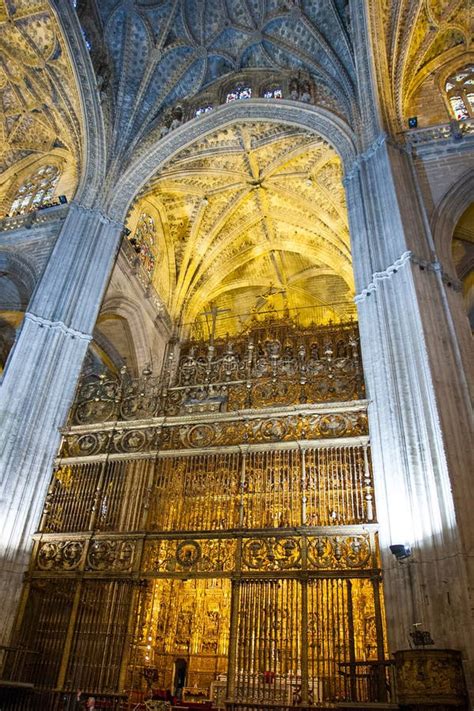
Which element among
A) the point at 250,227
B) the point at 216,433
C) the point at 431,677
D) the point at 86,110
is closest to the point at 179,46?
the point at 86,110

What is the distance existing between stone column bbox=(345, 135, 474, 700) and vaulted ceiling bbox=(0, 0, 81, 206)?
11.2 metres

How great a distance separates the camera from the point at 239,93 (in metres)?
17.8

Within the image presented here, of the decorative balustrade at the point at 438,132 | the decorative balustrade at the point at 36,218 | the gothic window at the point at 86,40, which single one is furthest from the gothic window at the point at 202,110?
the decorative balustrade at the point at 438,132

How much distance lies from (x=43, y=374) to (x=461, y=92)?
13962 mm

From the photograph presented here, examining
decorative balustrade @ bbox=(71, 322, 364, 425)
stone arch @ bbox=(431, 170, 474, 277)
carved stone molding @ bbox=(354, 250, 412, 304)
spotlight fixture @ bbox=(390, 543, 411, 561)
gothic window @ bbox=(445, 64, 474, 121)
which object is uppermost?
gothic window @ bbox=(445, 64, 474, 121)

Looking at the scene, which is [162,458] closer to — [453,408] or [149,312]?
[453,408]

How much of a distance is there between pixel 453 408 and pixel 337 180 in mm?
11632

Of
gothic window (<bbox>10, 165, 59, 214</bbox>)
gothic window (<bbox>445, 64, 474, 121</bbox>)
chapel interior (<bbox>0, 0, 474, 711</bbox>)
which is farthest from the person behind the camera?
gothic window (<bbox>10, 165, 59, 214</bbox>)

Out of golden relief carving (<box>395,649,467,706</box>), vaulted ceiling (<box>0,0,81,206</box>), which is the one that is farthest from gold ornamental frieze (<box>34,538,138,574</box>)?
vaulted ceiling (<box>0,0,81,206</box>)

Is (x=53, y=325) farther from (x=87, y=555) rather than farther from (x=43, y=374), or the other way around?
(x=87, y=555)

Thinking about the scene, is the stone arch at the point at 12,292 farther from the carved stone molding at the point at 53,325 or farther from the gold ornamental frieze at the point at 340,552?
the gold ornamental frieze at the point at 340,552

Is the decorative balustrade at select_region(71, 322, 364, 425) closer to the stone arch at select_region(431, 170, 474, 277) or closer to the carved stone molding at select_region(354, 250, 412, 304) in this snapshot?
the carved stone molding at select_region(354, 250, 412, 304)

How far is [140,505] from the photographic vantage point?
418 inches

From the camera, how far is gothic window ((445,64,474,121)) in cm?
1477
